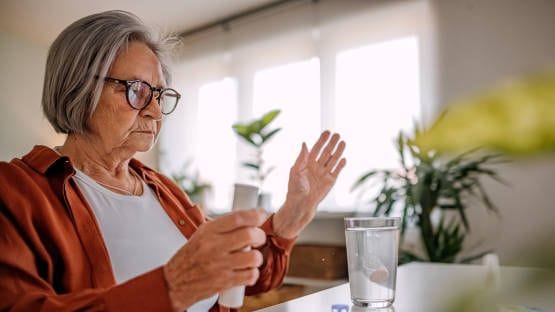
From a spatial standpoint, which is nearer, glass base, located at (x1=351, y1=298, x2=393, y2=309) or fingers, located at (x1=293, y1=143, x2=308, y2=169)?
glass base, located at (x1=351, y1=298, x2=393, y2=309)

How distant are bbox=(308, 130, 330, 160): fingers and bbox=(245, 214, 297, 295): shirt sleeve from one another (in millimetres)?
169

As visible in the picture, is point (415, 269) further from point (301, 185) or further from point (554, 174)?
point (554, 174)

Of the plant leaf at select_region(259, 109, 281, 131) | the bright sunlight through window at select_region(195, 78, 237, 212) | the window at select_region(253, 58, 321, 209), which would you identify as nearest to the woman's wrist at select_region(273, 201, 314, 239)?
the plant leaf at select_region(259, 109, 281, 131)

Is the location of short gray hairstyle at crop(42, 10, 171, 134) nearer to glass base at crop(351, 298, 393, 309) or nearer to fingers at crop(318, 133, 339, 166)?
fingers at crop(318, 133, 339, 166)

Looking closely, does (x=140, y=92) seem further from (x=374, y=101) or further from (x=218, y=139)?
(x=218, y=139)

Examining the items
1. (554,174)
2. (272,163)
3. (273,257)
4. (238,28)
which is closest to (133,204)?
(273,257)

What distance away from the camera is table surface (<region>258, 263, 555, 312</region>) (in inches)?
6.1

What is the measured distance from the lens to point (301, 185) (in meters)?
1.12

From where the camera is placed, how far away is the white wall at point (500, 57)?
340cm

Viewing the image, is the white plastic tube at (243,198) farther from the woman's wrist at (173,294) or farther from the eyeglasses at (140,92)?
the eyeglasses at (140,92)

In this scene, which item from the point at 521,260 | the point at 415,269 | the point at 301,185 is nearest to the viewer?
the point at 521,260

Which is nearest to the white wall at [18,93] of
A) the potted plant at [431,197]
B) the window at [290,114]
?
the window at [290,114]

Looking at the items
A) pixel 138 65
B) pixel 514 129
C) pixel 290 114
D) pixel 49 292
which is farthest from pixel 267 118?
pixel 514 129

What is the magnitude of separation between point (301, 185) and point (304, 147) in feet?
0.30
